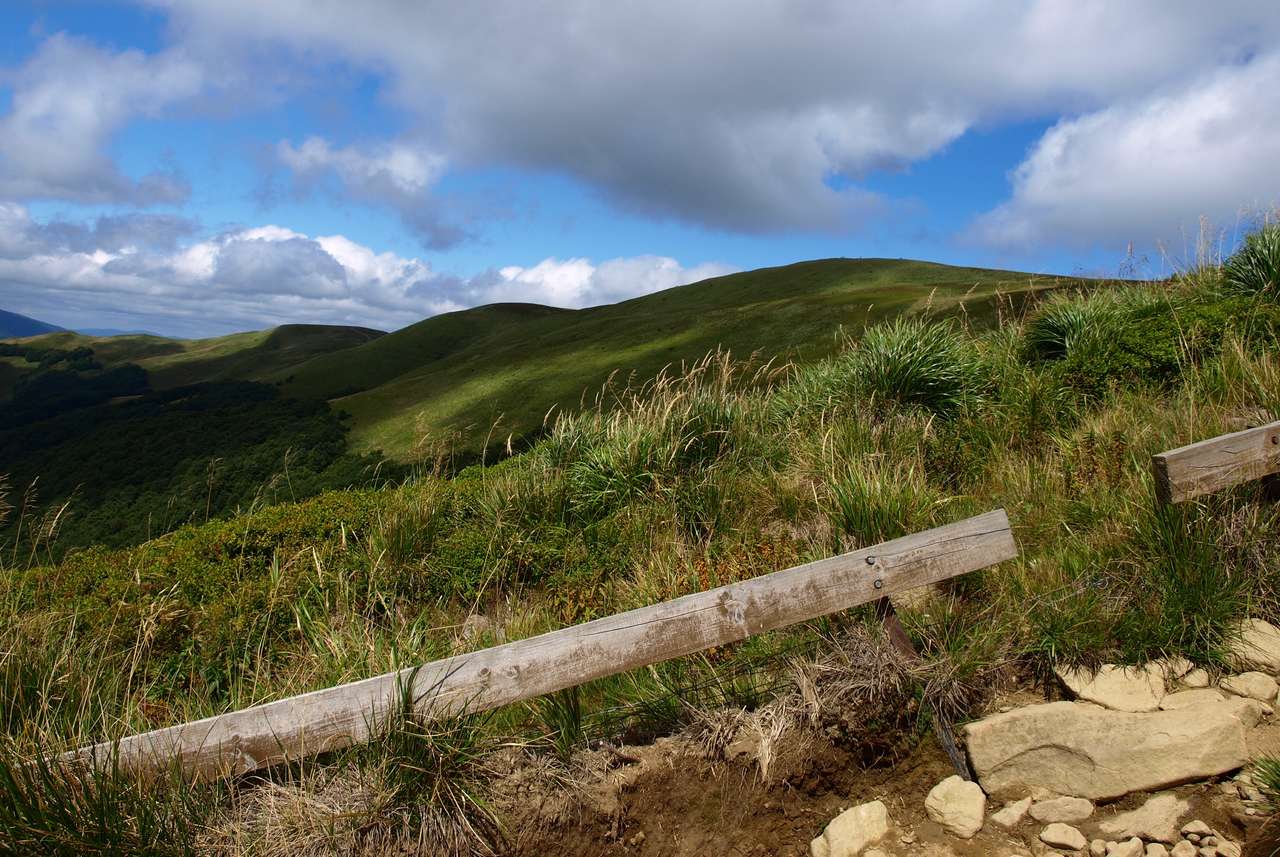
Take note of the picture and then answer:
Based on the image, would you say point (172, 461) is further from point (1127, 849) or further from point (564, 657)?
point (1127, 849)

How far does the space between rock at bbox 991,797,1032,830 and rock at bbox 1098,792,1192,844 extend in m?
0.30

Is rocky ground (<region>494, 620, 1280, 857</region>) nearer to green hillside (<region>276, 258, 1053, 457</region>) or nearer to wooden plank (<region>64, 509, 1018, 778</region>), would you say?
wooden plank (<region>64, 509, 1018, 778</region>)

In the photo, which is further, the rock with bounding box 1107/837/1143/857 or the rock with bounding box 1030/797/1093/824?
the rock with bounding box 1030/797/1093/824

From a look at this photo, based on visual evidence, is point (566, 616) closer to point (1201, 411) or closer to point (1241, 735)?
point (1241, 735)

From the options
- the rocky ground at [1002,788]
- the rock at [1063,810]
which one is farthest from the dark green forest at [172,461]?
the rock at [1063,810]

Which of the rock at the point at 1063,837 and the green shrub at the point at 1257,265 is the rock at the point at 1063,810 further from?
the green shrub at the point at 1257,265

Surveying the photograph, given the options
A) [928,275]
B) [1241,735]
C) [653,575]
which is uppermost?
[928,275]

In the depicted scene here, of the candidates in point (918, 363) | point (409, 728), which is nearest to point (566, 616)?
point (409, 728)

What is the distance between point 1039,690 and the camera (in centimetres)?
400

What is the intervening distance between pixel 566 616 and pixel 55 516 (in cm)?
429

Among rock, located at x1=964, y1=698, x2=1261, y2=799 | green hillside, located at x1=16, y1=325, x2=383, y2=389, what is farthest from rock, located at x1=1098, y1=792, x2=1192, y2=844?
green hillside, located at x1=16, y1=325, x2=383, y2=389

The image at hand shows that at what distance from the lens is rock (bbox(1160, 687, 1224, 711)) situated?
366 centimetres

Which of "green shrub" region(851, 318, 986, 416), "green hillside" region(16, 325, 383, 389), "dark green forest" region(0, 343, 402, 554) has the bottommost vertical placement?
"dark green forest" region(0, 343, 402, 554)

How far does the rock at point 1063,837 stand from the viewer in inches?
126
